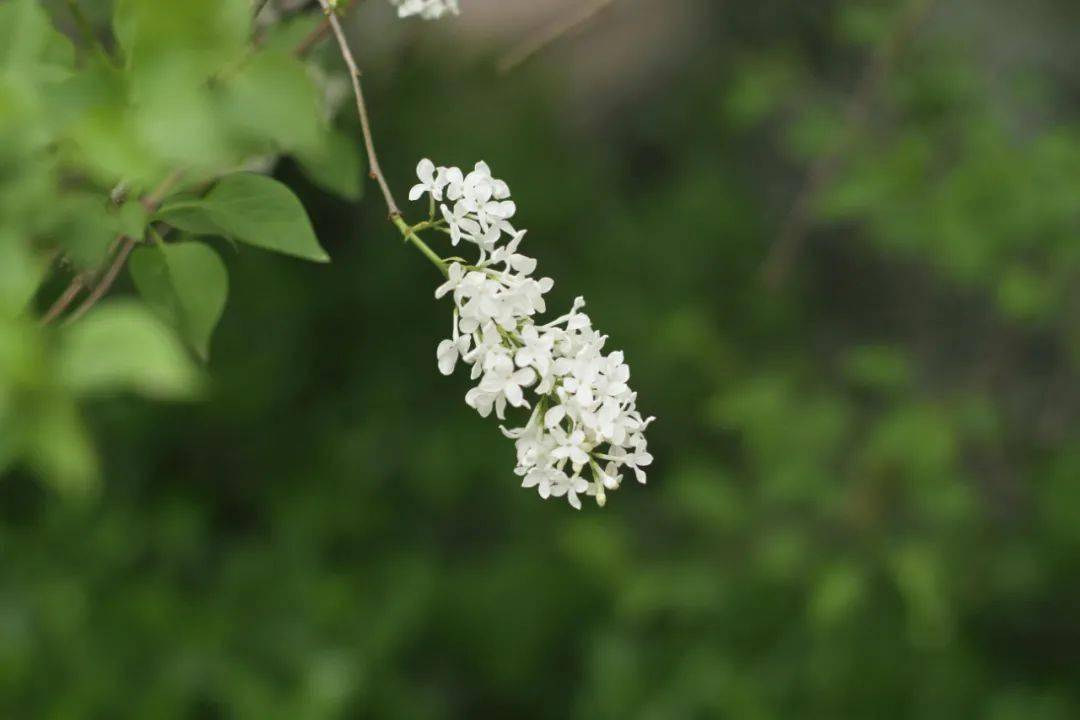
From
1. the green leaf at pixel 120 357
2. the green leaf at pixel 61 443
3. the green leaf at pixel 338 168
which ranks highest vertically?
the green leaf at pixel 120 357

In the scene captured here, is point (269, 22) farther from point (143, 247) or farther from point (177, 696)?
point (177, 696)

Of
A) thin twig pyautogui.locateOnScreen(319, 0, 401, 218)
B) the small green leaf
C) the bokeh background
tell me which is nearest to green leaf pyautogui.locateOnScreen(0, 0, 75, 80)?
the small green leaf

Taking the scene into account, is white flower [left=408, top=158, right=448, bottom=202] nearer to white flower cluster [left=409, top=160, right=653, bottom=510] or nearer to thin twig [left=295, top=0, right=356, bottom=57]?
white flower cluster [left=409, top=160, right=653, bottom=510]

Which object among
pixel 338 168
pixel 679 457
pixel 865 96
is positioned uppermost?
pixel 338 168

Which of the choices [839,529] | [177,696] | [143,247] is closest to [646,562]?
[839,529]

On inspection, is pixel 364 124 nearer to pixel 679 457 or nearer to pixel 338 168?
pixel 338 168

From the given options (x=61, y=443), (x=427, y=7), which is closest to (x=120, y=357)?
(x=61, y=443)

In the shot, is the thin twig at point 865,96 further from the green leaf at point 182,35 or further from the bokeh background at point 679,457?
the green leaf at point 182,35

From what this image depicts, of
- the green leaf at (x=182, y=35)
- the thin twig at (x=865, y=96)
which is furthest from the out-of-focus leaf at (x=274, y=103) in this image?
the thin twig at (x=865, y=96)
